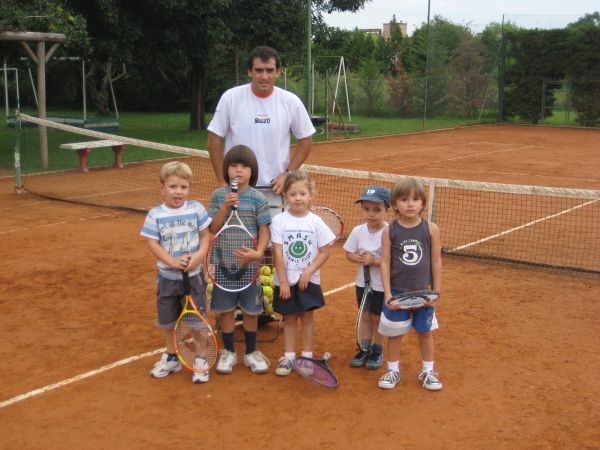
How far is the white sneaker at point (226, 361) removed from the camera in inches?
216

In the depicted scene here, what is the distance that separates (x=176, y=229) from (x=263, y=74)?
134 cm

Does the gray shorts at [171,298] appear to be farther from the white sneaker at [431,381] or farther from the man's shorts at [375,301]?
the white sneaker at [431,381]

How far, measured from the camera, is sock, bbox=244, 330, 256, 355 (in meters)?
5.61

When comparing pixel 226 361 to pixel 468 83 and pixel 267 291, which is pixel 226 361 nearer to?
pixel 267 291

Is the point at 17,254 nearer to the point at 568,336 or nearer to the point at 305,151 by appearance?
the point at 305,151

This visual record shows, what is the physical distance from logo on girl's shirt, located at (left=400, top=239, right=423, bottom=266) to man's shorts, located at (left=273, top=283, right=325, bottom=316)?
2.30 ft

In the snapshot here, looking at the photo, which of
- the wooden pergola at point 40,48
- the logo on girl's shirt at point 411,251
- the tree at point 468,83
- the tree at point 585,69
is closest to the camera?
the logo on girl's shirt at point 411,251

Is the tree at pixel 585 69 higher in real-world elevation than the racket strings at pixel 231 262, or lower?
higher

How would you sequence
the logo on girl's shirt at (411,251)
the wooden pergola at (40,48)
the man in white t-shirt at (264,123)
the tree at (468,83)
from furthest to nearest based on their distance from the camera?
the tree at (468,83) → the wooden pergola at (40,48) → the man in white t-shirt at (264,123) → the logo on girl's shirt at (411,251)

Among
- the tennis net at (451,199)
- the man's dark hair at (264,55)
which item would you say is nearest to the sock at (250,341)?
the man's dark hair at (264,55)

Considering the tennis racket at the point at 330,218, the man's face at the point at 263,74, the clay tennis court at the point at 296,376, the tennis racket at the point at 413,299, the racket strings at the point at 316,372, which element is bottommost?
the clay tennis court at the point at 296,376

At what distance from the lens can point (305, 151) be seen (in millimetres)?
6051

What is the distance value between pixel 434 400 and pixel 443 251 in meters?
4.46

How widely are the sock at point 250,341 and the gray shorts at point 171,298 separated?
45cm
